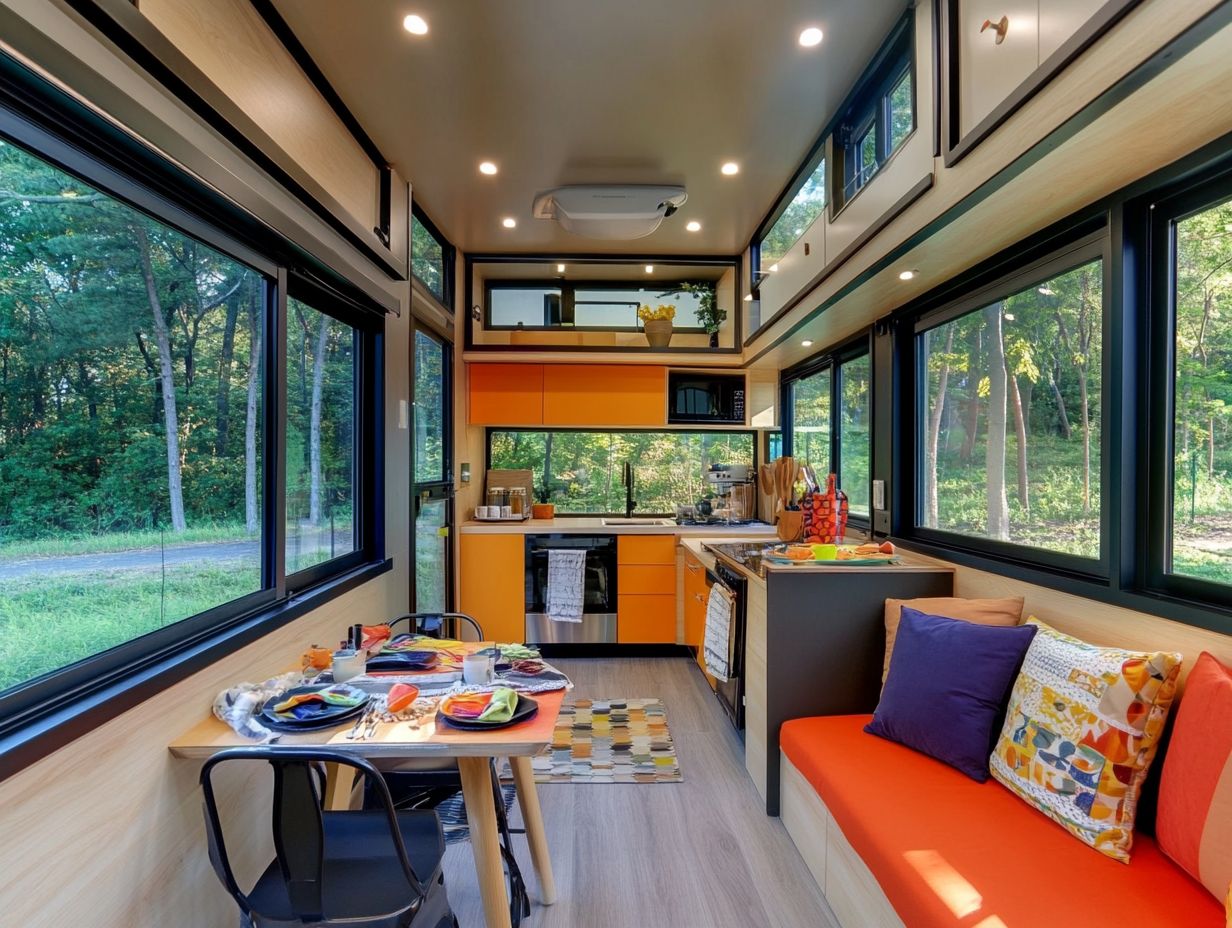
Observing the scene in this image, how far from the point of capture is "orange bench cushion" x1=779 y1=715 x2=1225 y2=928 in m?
1.14

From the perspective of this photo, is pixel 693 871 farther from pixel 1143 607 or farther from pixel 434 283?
pixel 434 283

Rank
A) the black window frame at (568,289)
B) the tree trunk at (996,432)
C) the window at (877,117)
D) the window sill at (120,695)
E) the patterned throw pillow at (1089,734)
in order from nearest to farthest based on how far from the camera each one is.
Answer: the window sill at (120,695), the patterned throw pillow at (1089,734), the window at (877,117), the tree trunk at (996,432), the black window frame at (568,289)

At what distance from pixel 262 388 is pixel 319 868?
4.73 ft

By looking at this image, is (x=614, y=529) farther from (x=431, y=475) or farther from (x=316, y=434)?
(x=316, y=434)

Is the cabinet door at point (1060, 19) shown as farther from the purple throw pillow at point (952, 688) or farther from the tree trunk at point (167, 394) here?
the tree trunk at point (167, 394)

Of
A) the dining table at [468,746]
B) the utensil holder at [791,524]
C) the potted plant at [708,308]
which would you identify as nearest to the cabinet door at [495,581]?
the utensil holder at [791,524]

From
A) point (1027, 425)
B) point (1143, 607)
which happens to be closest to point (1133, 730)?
point (1143, 607)

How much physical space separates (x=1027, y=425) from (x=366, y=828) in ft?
7.73

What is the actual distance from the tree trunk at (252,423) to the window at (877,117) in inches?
86.9

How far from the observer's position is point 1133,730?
1.31 meters

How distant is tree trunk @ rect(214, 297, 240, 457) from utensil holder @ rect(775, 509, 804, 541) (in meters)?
2.39

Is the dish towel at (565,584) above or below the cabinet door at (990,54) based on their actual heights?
below

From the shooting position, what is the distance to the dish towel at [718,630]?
2730mm

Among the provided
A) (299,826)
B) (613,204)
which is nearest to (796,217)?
(613,204)
